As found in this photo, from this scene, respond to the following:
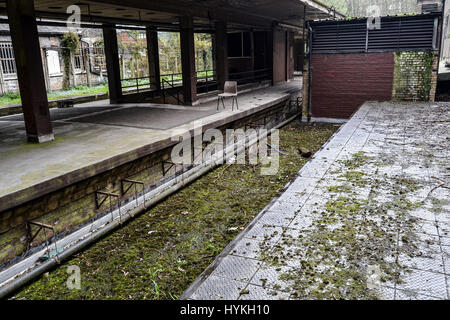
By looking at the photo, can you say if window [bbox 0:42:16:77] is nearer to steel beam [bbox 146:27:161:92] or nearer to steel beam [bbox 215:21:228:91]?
steel beam [bbox 146:27:161:92]

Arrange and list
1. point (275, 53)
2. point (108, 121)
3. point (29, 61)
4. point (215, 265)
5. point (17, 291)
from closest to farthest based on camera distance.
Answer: point (215, 265), point (17, 291), point (29, 61), point (108, 121), point (275, 53)

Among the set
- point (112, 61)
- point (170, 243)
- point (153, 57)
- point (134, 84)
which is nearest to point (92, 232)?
point (170, 243)

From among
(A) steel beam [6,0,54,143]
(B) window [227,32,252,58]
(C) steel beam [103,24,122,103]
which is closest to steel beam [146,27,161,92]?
(C) steel beam [103,24,122,103]

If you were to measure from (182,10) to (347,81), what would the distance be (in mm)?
5373

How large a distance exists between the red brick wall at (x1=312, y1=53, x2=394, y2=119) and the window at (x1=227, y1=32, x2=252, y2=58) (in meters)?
6.96

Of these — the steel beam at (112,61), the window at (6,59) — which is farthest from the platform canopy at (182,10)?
the window at (6,59)

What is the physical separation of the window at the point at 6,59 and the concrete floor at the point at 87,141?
7181 millimetres

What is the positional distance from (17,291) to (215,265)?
235cm

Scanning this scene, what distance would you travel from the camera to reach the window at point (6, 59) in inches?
606

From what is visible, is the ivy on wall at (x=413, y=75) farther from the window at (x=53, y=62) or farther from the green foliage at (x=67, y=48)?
the window at (x=53, y=62)
